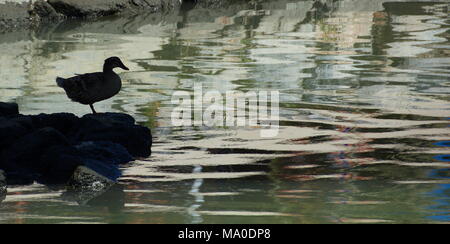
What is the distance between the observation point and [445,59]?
13969 mm

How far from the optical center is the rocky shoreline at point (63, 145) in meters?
7.85

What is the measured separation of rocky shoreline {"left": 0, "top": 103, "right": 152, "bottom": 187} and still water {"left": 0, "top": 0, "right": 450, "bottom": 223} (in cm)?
16

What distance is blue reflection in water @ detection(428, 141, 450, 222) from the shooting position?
6.67 metres

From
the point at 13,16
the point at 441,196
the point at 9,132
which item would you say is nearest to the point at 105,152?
the point at 9,132

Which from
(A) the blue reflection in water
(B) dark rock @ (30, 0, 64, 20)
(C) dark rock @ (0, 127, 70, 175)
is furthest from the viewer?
(B) dark rock @ (30, 0, 64, 20)

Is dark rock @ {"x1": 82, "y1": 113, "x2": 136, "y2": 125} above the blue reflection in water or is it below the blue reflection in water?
above

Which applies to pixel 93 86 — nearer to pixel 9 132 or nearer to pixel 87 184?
pixel 9 132

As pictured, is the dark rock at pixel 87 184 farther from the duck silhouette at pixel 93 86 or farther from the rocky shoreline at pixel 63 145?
the duck silhouette at pixel 93 86

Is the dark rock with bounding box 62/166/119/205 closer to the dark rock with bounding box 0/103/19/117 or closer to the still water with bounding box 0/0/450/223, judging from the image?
the still water with bounding box 0/0/450/223

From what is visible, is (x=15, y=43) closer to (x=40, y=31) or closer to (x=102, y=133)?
(x=40, y=31)

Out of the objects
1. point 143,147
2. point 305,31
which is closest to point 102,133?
point 143,147

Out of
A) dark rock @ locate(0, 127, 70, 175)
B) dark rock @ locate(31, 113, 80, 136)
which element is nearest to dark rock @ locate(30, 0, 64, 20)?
dark rock @ locate(31, 113, 80, 136)

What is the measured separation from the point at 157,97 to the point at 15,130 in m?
3.20

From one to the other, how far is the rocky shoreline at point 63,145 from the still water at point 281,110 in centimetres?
16
